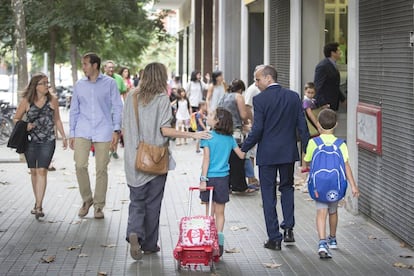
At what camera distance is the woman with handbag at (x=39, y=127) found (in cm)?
1088

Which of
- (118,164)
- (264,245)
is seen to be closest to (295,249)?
(264,245)

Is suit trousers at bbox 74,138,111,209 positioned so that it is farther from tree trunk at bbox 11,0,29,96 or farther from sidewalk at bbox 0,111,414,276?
tree trunk at bbox 11,0,29,96

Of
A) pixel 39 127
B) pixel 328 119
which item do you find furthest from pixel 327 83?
pixel 328 119

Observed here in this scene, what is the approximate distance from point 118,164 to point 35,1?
1220 centimetres

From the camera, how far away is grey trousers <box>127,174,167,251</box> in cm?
849

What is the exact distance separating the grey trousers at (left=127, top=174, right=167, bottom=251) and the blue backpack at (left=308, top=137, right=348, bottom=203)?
1.42 metres

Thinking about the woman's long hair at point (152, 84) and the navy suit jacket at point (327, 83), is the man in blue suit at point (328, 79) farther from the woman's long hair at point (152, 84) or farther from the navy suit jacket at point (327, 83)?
the woman's long hair at point (152, 84)

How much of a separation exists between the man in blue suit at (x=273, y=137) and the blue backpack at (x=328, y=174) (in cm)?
48

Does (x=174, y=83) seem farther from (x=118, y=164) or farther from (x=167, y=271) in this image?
(x=167, y=271)

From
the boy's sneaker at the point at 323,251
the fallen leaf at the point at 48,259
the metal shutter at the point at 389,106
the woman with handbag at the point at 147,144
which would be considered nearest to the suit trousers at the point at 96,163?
the woman with handbag at the point at 147,144

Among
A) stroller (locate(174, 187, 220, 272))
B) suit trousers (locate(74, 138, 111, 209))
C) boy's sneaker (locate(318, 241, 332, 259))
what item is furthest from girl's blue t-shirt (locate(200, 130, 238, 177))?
suit trousers (locate(74, 138, 111, 209))

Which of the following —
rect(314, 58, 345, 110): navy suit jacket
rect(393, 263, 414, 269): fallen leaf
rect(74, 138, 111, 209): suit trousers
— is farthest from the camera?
rect(314, 58, 345, 110): navy suit jacket

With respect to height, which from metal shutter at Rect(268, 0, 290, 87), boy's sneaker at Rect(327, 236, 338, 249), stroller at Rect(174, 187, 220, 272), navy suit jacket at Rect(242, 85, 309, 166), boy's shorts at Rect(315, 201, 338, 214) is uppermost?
metal shutter at Rect(268, 0, 290, 87)

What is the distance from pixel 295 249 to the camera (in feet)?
29.6
